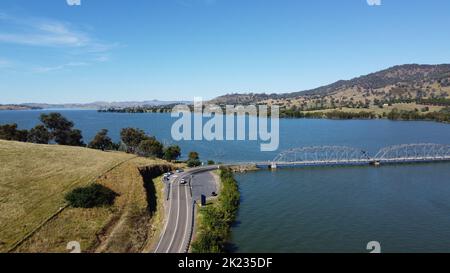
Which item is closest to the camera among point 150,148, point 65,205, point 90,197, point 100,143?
point 65,205

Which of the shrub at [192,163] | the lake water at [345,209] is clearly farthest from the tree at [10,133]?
the lake water at [345,209]

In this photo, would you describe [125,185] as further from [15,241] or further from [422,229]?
[422,229]

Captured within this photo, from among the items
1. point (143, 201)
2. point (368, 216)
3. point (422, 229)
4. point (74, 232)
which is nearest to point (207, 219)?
point (143, 201)

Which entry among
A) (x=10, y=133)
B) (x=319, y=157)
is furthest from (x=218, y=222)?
(x=10, y=133)

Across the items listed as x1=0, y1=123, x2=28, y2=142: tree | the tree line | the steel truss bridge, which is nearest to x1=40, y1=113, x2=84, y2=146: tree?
the tree line

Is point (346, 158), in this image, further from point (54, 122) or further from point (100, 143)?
point (54, 122)

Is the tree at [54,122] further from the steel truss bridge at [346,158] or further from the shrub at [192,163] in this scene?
the steel truss bridge at [346,158]
